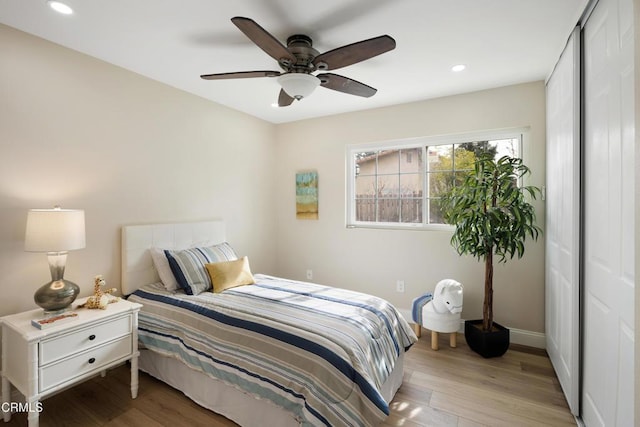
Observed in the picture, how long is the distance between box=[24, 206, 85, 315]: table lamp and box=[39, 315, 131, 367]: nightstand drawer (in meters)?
0.26

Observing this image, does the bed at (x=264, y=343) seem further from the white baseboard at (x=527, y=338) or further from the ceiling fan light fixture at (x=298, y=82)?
the ceiling fan light fixture at (x=298, y=82)

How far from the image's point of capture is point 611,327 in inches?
58.8

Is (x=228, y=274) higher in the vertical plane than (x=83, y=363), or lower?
higher

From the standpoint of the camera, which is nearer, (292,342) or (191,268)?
(292,342)

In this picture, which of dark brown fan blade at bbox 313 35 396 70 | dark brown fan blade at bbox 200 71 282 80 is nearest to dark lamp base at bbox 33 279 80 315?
dark brown fan blade at bbox 200 71 282 80

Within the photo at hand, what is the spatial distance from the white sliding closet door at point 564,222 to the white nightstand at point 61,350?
117 inches

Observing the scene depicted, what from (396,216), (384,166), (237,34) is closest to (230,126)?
(237,34)

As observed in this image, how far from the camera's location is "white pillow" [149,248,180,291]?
2637 millimetres

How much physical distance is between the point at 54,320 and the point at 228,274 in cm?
121

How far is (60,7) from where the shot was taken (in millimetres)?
1802

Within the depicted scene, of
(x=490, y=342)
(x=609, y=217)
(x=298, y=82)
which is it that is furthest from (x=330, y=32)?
(x=490, y=342)

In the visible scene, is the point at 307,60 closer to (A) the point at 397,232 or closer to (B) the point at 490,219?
(B) the point at 490,219

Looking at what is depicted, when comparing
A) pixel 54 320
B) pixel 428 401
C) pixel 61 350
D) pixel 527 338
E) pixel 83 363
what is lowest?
pixel 428 401

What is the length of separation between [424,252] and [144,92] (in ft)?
10.6
